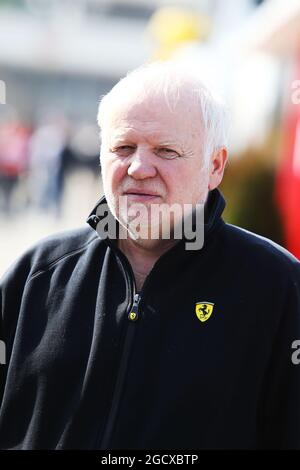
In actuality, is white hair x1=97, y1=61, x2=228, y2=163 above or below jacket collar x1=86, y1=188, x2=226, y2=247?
above

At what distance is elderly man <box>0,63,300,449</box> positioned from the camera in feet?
7.27

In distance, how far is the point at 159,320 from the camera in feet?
7.45

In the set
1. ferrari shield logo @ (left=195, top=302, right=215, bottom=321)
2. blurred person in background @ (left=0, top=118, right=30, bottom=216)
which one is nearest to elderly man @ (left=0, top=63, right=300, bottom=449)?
ferrari shield logo @ (left=195, top=302, right=215, bottom=321)

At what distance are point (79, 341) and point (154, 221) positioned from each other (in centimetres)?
42

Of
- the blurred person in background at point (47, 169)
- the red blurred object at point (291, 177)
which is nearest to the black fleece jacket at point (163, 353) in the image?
the red blurred object at point (291, 177)

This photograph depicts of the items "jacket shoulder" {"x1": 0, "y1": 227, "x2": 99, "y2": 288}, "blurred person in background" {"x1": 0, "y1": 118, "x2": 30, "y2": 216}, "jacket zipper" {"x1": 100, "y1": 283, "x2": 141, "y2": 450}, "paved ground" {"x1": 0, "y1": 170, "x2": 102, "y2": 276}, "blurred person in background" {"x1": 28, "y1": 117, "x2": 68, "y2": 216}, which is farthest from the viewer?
"blurred person in background" {"x1": 0, "y1": 118, "x2": 30, "y2": 216}

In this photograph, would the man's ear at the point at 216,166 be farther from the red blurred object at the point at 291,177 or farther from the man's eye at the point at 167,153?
the red blurred object at the point at 291,177

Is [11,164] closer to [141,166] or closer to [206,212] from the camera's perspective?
[206,212]

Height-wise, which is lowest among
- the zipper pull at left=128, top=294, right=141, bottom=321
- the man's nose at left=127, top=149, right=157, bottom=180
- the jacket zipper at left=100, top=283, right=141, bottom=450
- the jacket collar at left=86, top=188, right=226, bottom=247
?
the jacket zipper at left=100, top=283, right=141, bottom=450

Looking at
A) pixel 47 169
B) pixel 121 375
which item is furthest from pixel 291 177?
pixel 47 169

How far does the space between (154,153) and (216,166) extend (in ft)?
0.86

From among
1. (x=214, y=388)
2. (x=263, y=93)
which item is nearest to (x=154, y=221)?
(x=214, y=388)

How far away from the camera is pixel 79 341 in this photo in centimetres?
231

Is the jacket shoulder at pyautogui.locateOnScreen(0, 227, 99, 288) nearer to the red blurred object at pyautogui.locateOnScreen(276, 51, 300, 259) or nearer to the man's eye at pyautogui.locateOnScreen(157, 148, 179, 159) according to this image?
the man's eye at pyautogui.locateOnScreen(157, 148, 179, 159)
